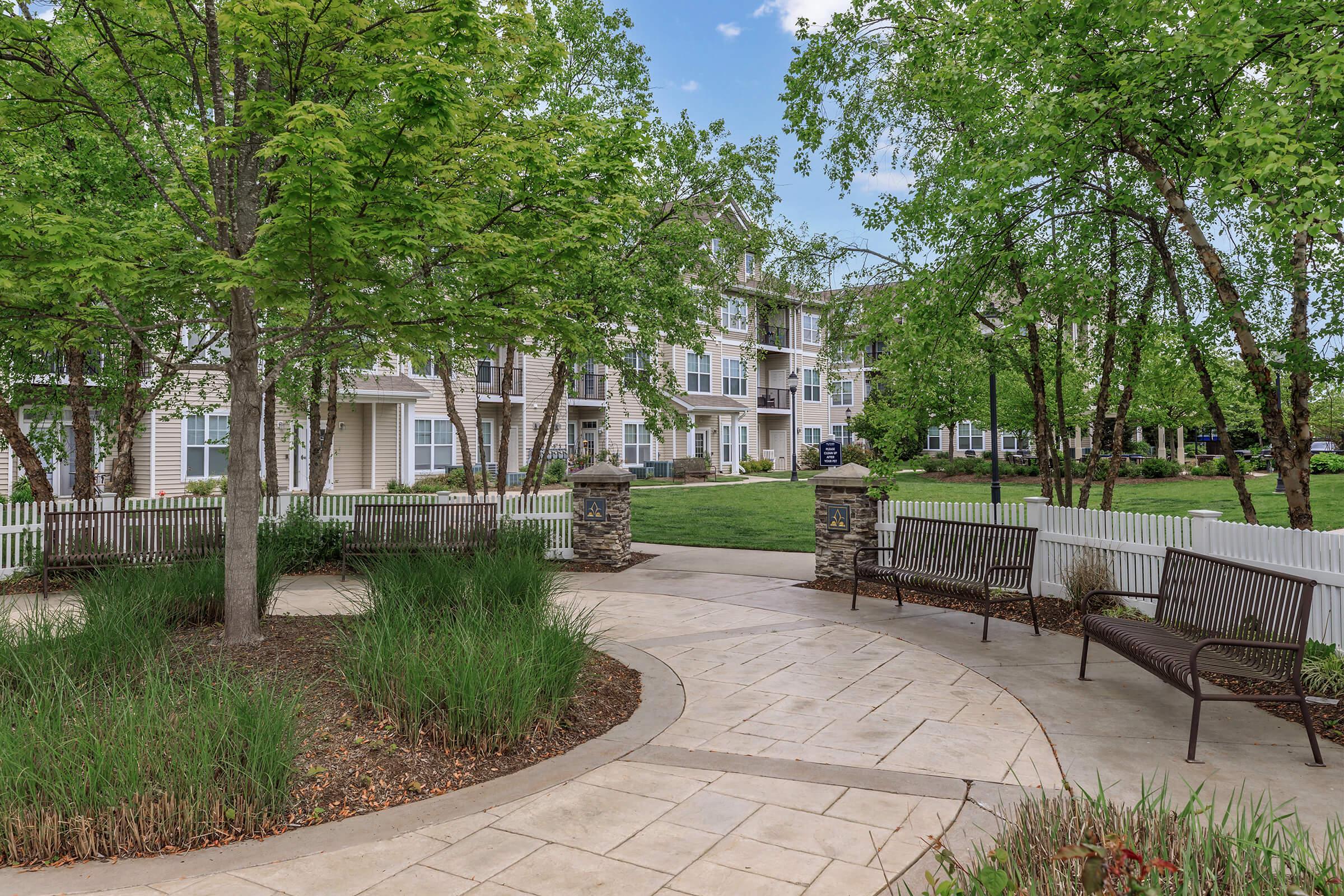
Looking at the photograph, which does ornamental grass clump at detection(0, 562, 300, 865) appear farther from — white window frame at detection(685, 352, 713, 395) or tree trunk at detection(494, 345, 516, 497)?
white window frame at detection(685, 352, 713, 395)

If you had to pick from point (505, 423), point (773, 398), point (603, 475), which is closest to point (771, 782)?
point (603, 475)

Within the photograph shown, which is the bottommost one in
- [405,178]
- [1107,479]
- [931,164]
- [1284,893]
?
[1284,893]

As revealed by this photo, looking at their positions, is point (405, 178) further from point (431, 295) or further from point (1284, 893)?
point (1284, 893)

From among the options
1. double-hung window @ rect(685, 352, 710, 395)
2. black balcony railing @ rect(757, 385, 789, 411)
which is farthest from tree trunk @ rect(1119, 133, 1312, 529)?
black balcony railing @ rect(757, 385, 789, 411)

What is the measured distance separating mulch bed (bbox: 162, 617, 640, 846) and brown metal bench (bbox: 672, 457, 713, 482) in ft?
94.6

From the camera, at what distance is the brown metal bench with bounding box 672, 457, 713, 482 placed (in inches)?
1391

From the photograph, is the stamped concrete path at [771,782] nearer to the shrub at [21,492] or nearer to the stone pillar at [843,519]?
the stone pillar at [843,519]

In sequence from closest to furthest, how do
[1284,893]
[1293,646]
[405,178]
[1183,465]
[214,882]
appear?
1. [1284,893]
2. [214,882]
3. [1293,646]
4. [405,178]
5. [1183,465]

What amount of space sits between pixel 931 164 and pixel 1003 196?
440cm

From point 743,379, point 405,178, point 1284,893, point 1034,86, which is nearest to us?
point 1284,893

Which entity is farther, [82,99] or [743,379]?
[743,379]

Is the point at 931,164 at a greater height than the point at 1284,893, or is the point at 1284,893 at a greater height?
the point at 931,164

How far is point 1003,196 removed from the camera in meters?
7.66

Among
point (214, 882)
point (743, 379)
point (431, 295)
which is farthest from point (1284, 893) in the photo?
point (743, 379)
